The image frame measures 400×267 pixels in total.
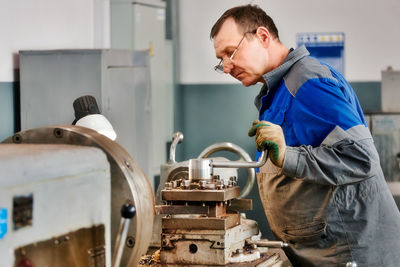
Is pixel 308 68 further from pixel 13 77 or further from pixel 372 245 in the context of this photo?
pixel 13 77

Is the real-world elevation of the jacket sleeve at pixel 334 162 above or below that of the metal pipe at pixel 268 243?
above

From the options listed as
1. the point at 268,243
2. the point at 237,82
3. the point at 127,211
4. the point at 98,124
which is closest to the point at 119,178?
the point at 127,211

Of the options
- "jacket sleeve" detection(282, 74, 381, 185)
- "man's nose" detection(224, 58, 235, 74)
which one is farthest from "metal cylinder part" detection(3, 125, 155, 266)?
"man's nose" detection(224, 58, 235, 74)

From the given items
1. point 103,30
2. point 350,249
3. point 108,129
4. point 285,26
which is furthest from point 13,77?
point 285,26

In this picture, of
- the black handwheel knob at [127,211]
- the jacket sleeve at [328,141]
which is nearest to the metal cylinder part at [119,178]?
the black handwheel knob at [127,211]

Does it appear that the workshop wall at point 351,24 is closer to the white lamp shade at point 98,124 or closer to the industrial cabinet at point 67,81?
the industrial cabinet at point 67,81

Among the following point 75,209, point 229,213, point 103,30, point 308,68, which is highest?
point 103,30

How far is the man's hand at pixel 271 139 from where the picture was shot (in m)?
1.45

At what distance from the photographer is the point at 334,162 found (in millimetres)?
1524

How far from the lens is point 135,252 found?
3.69ft

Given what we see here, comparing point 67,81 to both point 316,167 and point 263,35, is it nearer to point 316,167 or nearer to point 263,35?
point 263,35

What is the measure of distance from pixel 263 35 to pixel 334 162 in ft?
1.52

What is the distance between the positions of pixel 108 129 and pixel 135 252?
1.22ft

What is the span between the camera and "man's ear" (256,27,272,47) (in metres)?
1.76
